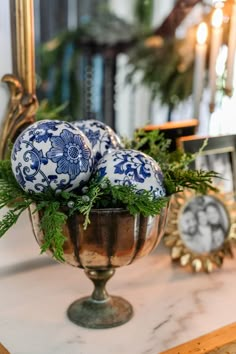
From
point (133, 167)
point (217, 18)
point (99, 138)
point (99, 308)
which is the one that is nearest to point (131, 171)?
point (133, 167)

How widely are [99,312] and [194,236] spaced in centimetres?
23

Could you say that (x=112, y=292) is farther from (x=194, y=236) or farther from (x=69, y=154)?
(x=69, y=154)

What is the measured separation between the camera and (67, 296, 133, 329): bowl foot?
680 millimetres

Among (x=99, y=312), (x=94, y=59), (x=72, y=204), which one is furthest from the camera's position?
(x=94, y=59)

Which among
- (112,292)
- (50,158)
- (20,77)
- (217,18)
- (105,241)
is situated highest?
(217,18)

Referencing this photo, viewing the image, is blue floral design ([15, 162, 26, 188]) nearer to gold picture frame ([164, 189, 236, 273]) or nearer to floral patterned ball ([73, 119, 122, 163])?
floral patterned ball ([73, 119, 122, 163])

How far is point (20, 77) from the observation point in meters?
0.79

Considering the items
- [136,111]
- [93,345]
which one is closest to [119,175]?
[93,345]

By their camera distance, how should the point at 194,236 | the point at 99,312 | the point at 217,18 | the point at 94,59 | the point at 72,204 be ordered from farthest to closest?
1. the point at 94,59
2. the point at 217,18
3. the point at 194,236
4. the point at 99,312
5. the point at 72,204

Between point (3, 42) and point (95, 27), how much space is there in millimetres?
812

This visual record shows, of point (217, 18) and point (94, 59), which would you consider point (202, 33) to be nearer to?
point (217, 18)

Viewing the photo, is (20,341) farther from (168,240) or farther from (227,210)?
(227,210)

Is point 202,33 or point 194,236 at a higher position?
point 202,33

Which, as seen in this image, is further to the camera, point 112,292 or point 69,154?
point 112,292
